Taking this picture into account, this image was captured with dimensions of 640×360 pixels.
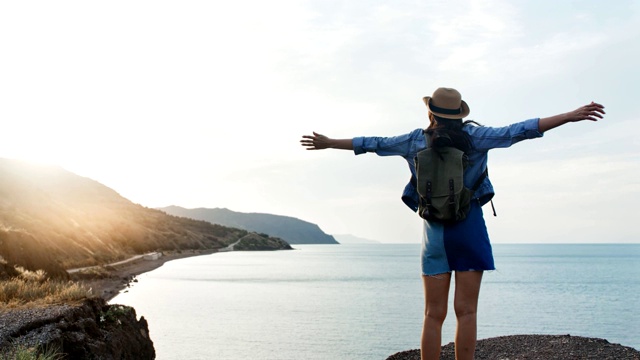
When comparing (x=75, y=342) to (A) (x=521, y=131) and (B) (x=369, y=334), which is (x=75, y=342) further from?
(B) (x=369, y=334)

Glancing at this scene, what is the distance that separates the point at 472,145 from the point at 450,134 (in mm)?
191

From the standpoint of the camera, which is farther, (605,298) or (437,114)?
(605,298)

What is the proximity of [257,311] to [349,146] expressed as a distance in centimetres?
2781

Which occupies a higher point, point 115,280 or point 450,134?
point 450,134

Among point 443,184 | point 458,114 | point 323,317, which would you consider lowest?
point 323,317

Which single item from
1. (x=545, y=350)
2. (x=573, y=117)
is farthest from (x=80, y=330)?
(x=573, y=117)

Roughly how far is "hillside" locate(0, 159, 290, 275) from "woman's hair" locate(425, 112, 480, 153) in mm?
13269

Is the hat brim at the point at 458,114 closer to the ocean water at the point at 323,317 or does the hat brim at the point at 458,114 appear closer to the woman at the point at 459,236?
the woman at the point at 459,236

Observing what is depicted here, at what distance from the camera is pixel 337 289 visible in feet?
166

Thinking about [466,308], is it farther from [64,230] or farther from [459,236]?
[64,230]

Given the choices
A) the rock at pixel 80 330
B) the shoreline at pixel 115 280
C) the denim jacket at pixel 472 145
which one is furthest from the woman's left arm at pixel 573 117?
the shoreline at pixel 115 280

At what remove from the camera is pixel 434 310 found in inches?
194

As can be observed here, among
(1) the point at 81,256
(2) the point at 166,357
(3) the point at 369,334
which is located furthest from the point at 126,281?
(2) the point at 166,357

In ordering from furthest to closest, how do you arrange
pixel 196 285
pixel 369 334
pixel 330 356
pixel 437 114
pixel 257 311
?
pixel 196 285, pixel 257 311, pixel 369 334, pixel 330 356, pixel 437 114
